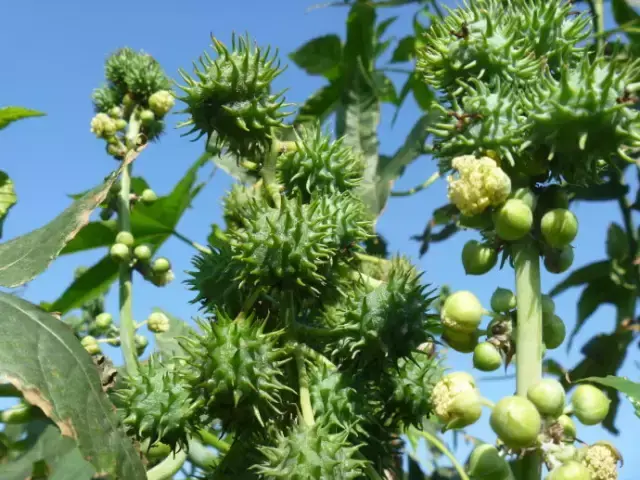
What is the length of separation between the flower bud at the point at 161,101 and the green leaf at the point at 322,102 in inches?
35.9

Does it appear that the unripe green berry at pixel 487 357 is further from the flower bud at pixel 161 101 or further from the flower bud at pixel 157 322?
the flower bud at pixel 161 101

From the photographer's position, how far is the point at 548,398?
126 cm

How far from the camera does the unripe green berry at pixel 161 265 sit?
287 centimetres

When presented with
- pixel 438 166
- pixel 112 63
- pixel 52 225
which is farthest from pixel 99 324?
pixel 438 166

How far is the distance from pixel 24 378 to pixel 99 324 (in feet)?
4.52

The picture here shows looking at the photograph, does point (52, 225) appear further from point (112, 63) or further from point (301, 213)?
point (112, 63)

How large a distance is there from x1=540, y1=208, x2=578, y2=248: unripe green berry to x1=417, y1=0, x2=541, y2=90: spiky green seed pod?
1.06 ft

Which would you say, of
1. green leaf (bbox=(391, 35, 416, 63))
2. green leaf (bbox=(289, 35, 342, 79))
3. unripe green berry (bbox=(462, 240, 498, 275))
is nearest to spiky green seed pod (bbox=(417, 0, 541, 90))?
unripe green berry (bbox=(462, 240, 498, 275))

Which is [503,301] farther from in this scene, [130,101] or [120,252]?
[130,101]

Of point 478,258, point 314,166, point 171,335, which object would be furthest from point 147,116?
point 478,258

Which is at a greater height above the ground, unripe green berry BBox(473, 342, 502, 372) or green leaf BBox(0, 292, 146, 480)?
unripe green berry BBox(473, 342, 502, 372)


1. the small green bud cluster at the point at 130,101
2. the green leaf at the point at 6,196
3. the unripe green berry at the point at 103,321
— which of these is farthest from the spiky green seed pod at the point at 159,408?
the small green bud cluster at the point at 130,101

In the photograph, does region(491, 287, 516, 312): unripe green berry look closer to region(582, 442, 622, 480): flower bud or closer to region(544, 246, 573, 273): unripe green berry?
region(544, 246, 573, 273): unripe green berry

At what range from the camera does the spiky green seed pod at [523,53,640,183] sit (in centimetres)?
135
